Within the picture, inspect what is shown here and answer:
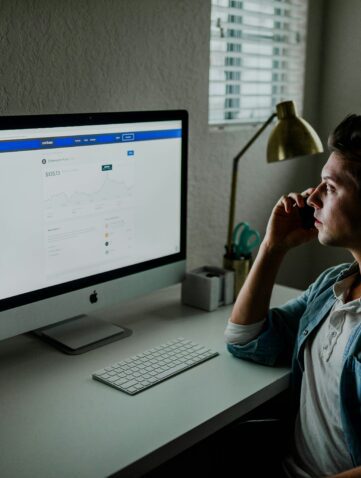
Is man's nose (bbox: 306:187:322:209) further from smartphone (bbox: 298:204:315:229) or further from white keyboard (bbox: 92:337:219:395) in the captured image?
white keyboard (bbox: 92:337:219:395)

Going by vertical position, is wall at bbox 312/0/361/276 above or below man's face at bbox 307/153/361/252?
above

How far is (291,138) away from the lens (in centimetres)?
170

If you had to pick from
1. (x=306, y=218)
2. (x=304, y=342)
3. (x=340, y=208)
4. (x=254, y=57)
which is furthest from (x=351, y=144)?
(x=254, y=57)

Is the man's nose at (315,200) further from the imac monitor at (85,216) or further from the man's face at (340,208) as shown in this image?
the imac monitor at (85,216)

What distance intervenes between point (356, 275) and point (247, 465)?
0.50 metres

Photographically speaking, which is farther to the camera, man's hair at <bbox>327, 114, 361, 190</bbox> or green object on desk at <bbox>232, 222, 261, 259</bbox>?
green object on desk at <bbox>232, 222, 261, 259</bbox>

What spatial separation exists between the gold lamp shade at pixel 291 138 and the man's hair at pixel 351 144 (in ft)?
1.17

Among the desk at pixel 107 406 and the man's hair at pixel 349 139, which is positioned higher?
the man's hair at pixel 349 139

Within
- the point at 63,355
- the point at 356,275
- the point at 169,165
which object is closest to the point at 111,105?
the point at 169,165

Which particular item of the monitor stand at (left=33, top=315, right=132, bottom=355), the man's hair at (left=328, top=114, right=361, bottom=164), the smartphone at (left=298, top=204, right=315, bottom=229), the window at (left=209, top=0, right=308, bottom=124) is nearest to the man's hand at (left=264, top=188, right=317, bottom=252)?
the smartphone at (left=298, top=204, right=315, bottom=229)

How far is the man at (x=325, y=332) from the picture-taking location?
1277 millimetres

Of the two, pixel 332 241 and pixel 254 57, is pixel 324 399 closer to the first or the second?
pixel 332 241

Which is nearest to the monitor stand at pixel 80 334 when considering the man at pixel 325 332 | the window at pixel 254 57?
the man at pixel 325 332

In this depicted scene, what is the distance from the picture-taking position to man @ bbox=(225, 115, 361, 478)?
1.28 m
